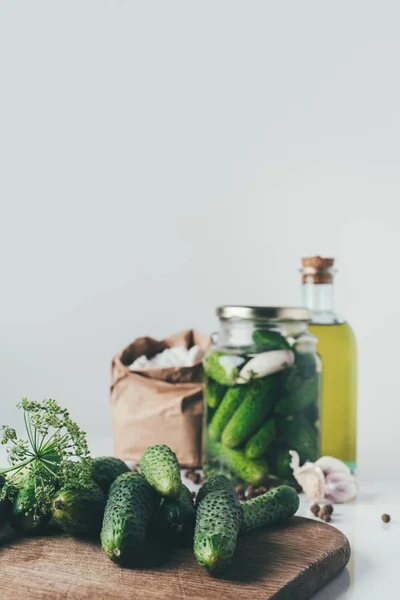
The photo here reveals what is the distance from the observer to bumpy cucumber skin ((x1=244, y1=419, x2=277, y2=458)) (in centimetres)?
165

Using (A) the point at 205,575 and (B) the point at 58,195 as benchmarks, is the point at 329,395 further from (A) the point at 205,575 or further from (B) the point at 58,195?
(B) the point at 58,195

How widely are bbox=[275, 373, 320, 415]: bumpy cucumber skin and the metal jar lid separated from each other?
137 millimetres

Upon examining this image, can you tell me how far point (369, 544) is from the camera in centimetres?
138

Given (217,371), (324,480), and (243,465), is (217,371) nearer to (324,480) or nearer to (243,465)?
(243,465)

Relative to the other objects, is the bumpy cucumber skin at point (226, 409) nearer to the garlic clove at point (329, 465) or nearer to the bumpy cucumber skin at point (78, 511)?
the garlic clove at point (329, 465)

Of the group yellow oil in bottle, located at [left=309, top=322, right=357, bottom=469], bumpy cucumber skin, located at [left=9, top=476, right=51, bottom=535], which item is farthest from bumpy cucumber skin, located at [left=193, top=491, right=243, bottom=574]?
yellow oil in bottle, located at [left=309, top=322, right=357, bottom=469]

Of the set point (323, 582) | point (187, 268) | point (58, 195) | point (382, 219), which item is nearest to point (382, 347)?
point (382, 219)

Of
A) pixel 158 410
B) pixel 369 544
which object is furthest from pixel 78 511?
pixel 158 410

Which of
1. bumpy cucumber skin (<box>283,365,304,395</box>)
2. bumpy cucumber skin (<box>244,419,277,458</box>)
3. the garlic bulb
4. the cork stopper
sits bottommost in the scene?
the garlic bulb

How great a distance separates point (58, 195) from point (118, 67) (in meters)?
0.47

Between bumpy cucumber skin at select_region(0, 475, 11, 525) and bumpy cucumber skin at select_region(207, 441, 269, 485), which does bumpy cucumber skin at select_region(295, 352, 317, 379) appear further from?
bumpy cucumber skin at select_region(0, 475, 11, 525)

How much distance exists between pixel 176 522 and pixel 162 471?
76mm

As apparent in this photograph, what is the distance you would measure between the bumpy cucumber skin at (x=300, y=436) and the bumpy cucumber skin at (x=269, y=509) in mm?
347

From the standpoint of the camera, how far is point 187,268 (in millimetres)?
2742
